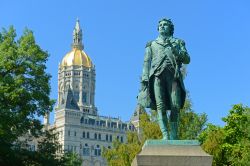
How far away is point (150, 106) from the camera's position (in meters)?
11.4

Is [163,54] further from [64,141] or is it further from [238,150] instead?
[64,141]

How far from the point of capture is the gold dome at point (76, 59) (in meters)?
A: 171

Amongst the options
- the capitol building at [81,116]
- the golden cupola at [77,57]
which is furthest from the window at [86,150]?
the golden cupola at [77,57]

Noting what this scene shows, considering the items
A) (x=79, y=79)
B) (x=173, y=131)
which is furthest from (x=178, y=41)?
(x=79, y=79)

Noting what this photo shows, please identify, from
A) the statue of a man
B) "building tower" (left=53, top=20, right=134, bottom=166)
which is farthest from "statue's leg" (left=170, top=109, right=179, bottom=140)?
"building tower" (left=53, top=20, right=134, bottom=166)

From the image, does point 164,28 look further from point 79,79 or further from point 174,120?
point 79,79

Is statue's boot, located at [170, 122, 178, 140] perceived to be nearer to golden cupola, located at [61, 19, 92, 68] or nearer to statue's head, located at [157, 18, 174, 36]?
statue's head, located at [157, 18, 174, 36]

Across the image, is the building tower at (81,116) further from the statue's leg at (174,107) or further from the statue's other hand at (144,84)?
the statue's leg at (174,107)

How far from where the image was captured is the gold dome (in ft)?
561

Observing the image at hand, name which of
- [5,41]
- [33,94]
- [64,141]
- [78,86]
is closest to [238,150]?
[33,94]

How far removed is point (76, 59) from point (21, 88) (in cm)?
14463

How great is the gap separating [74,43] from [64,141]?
4315cm

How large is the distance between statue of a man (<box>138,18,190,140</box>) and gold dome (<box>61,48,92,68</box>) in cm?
15961

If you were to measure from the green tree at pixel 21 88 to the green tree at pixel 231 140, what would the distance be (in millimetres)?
8339
